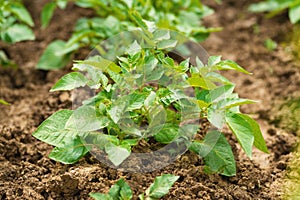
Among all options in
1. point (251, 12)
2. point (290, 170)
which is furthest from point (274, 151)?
point (251, 12)

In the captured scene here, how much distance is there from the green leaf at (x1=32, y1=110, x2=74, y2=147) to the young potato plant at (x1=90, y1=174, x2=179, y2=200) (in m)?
0.27

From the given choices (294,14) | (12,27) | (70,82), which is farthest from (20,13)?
(294,14)

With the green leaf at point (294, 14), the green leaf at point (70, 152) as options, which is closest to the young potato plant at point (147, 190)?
the green leaf at point (70, 152)

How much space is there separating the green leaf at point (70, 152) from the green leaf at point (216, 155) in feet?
1.40

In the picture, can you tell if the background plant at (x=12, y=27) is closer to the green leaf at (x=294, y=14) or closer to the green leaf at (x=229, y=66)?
the green leaf at (x=229, y=66)

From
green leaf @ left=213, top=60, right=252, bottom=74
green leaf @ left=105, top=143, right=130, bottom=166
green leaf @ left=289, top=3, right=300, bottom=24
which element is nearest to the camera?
green leaf @ left=105, top=143, right=130, bottom=166

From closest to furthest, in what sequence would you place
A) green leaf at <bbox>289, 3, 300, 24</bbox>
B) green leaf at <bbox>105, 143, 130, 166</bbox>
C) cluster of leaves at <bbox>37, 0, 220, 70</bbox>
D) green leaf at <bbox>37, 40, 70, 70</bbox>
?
1. green leaf at <bbox>105, 143, 130, 166</bbox>
2. cluster of leaves at <bbox>37, 0, 220, 70</bbox>
3. green leaf at <bbox>37, 40, 70, 70</bbox>
4. green leaf at <bbox>289, 3, 300, 24</bbox>

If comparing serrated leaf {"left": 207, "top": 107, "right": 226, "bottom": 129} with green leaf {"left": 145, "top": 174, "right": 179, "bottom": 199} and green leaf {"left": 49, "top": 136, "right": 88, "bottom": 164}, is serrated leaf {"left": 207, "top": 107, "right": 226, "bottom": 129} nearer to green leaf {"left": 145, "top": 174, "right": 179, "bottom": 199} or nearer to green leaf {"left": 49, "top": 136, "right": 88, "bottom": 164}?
green leaf {"left": 145, "top": 174, "right": 179, "bottom": 199}

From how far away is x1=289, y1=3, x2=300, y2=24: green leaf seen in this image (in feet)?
10.3

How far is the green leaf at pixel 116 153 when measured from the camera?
1885 millimetres

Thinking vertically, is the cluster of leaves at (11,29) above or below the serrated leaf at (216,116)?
below

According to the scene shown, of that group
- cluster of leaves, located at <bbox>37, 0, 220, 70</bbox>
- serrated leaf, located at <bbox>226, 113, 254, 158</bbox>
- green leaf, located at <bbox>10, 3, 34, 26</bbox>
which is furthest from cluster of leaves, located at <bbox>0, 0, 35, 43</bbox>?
serrated leaf, located at <bbox>226, 113, 254, 158</bbox>

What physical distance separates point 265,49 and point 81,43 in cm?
108

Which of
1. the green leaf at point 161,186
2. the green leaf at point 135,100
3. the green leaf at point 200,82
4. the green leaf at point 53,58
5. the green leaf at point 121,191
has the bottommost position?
the green leaf at point 53,58
